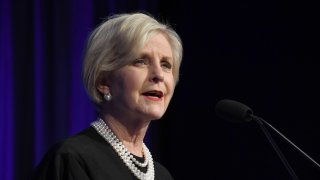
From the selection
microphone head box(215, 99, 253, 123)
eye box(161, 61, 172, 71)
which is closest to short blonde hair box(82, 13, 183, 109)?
eye box(161, 61, 172, 71)

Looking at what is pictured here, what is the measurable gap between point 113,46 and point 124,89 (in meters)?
0.15

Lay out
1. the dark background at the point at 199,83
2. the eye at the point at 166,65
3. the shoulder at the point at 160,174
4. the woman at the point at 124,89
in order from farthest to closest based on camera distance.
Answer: the dark background at the point at 199,83
the shoulder at the point at 160,174
the eye at the point at 166,65
the woman at the point at 124,89

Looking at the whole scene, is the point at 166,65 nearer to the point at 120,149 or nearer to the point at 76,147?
the point at 120,149

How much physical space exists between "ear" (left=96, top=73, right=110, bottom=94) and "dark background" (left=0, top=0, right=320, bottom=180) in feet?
3.53

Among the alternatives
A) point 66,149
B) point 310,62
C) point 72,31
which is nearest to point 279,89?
point 310,62

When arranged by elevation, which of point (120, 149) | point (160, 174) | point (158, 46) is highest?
point (158, 46)

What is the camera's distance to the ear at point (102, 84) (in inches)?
71.2

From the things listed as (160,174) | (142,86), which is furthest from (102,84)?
(160,174)

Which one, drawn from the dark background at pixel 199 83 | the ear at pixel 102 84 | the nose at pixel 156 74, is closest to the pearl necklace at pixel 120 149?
the ear at pixel 102 84

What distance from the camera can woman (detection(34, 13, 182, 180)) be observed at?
1.72 m

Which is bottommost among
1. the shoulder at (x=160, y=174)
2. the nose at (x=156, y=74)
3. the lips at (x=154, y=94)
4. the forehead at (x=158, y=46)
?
the shoulder at (x=160, y=174)

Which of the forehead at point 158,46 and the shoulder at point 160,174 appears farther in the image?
the shoulder at point 160,174

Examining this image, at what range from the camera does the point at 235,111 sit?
1.62 meters

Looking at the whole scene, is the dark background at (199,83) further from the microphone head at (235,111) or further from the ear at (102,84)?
the microphone head at (235,111)
